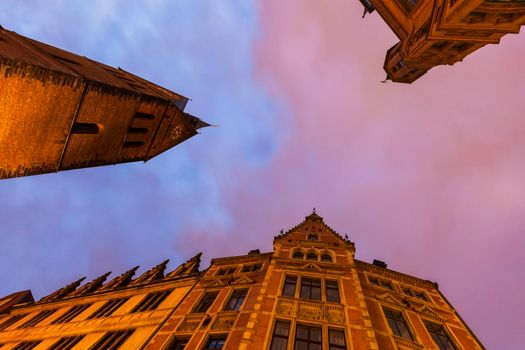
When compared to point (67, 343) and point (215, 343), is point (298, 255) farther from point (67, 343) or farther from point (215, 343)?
point (67, 343)

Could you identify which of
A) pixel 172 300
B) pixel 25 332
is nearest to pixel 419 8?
pixel 172 300

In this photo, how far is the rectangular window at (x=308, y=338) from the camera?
14758 mm

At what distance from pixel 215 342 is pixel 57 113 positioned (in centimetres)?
1590

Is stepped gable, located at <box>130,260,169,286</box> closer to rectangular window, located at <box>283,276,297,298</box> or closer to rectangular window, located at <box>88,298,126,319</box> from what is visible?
rectangular window, located at <box>88,298,126,319</box>

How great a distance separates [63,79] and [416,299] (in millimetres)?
26407

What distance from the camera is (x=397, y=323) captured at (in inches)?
723

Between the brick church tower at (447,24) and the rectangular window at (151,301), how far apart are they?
85.9 ft

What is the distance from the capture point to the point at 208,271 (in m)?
24.4

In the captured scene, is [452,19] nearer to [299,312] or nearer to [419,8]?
[419,8]

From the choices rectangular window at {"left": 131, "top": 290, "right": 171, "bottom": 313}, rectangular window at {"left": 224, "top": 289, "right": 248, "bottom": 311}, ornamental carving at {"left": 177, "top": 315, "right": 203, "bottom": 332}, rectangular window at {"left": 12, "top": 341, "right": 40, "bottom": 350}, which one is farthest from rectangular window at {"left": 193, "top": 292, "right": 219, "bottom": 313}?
rectangular window at {"left": 12, "top": 341, "right": 40, "bottom": 350}

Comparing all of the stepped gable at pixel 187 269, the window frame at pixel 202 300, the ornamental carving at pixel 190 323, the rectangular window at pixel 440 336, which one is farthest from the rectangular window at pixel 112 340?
the rectangular window at pixel 440 336

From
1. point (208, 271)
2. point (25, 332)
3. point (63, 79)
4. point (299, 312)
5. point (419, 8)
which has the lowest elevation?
point (25, 332)

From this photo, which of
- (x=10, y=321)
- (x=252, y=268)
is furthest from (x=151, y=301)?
(x=10, y=321)

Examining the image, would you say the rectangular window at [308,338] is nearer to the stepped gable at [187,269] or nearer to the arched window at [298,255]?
the arched window at [298,255]
